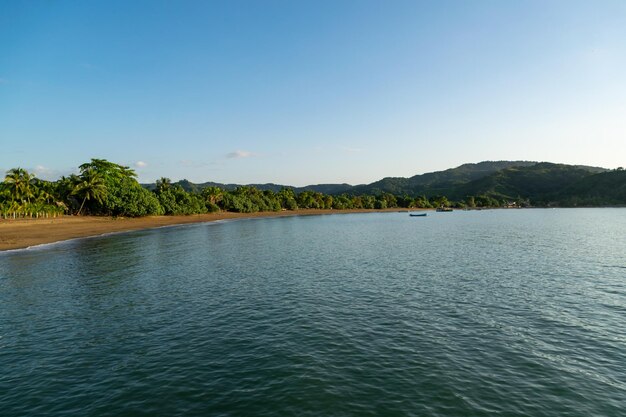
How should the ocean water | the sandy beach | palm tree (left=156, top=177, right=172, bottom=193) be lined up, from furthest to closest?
1. palm tree (left=156, top=177, right=172, bottom=193)
2. the sandy beach
3. the ocean water

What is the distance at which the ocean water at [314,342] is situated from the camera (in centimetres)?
1723

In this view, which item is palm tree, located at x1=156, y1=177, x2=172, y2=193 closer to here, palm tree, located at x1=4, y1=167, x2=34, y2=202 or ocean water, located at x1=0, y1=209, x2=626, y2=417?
palm tree, located at x1=4, y1=167, x2=34, y2=202

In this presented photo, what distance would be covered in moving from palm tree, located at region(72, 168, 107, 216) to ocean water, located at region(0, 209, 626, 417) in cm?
9306

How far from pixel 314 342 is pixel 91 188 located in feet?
445

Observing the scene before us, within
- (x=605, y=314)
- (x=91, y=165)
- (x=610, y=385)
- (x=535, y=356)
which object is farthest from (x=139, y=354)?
(x=91, y=165)

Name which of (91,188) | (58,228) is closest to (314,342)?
(58,228)

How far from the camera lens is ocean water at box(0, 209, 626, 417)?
56.5 ft

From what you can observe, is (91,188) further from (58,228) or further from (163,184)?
(163,184)

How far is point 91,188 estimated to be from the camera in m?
131

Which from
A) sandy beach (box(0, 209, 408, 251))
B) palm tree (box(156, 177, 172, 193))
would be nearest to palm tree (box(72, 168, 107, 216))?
sandy beach (box(0, 209, 408, 251))

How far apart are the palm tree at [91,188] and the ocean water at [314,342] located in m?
93.1

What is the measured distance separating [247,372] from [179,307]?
1522 cm

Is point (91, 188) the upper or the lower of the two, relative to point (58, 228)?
upper

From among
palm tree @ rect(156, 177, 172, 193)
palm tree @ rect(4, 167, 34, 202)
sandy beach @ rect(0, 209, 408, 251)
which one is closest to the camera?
sandy beach @ rect(0, 209, 408, 251)
